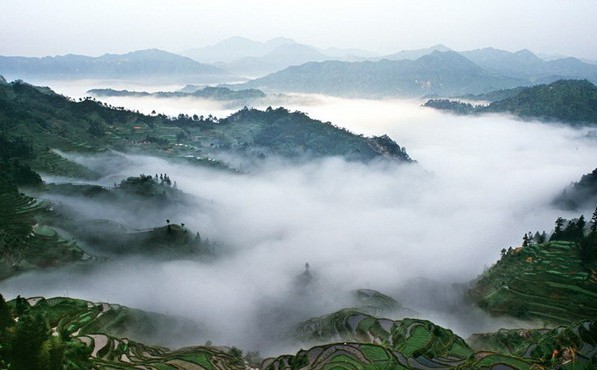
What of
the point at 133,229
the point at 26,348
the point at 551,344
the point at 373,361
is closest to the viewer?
the point at 26,348

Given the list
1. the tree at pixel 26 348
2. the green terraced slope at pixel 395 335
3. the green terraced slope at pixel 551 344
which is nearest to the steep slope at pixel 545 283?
the green terraced slope at pixel 551 344

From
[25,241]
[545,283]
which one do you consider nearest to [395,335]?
[545,283]

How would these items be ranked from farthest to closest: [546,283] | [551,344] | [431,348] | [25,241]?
[546,283] < [25,241] < [551,344] < [431,348]

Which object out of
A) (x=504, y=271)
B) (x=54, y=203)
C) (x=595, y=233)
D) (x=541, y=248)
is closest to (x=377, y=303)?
(x=504, y=271)

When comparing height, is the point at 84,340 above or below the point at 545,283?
above

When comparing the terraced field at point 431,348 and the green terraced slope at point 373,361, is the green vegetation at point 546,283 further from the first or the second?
the green terraced slope at point 373,361

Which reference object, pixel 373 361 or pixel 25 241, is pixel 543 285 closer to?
pixel 373 361

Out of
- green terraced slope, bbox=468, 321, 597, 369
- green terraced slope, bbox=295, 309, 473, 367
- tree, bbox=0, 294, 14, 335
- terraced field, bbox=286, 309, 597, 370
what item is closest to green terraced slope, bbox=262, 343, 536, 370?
terraced field, bbox=286, 309, 597, 370

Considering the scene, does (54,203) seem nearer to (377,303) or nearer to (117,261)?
(117,261)
